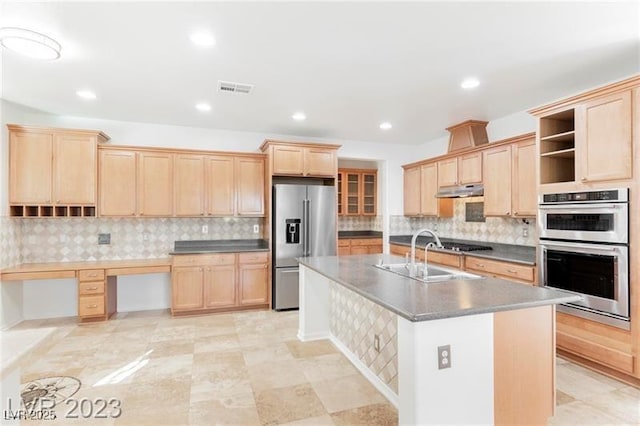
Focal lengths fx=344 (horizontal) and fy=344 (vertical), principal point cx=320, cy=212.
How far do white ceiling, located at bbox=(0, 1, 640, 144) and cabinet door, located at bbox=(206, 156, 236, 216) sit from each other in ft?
2.46

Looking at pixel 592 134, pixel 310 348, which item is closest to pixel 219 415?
pixel 310 348

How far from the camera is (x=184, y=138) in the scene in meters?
5.12

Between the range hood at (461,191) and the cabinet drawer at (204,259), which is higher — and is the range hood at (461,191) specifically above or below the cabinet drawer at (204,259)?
above

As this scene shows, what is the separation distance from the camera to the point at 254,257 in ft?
16.1

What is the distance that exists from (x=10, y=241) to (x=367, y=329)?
4.39 metres

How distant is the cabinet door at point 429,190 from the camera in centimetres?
555

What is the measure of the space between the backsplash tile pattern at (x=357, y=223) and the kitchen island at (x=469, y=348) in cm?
484

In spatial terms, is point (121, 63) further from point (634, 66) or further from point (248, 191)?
point (634, 66)

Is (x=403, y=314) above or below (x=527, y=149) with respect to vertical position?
below

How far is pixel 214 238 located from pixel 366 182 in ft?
11.7

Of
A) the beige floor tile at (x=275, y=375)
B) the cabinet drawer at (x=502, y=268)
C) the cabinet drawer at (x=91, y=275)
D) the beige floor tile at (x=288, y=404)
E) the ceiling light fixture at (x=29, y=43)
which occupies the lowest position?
the beige floor tile at (x=288, y=404)

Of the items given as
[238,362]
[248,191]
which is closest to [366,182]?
[248,191]

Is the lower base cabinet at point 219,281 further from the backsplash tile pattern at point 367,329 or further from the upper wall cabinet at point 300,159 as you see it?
the backsplash tile pattern at point 367,329

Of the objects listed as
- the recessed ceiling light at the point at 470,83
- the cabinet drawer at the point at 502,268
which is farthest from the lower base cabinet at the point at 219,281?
the recessed ceiling light at the point at 470,83
